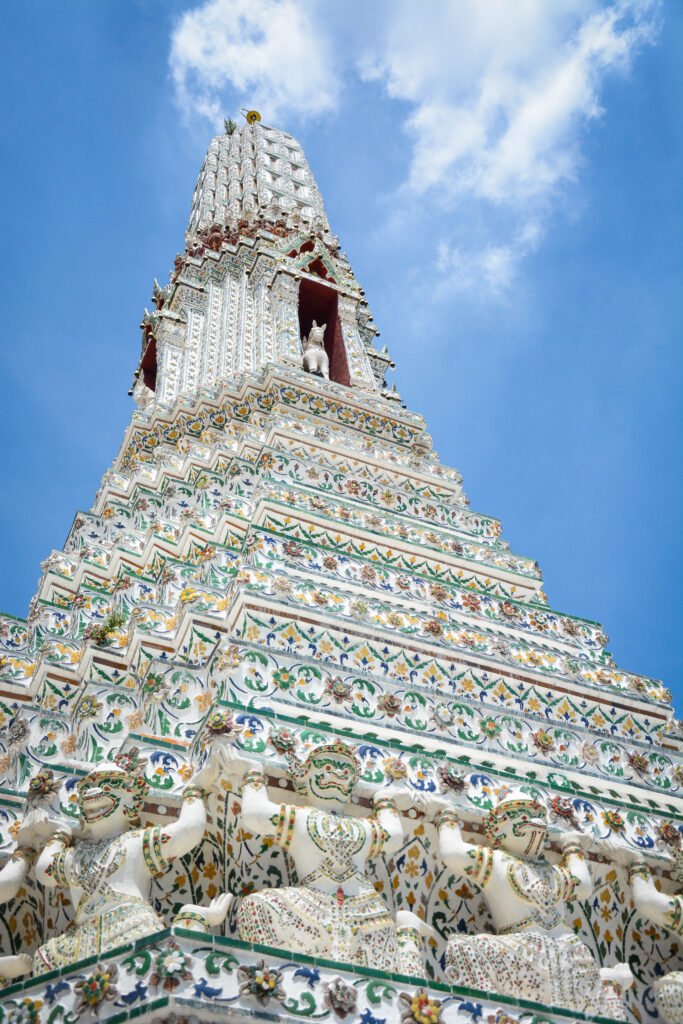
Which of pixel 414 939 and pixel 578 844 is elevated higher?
pixel 578 844

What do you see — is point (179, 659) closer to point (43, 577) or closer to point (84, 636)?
point (84, 636)

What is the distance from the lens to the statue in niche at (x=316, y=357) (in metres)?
17.1

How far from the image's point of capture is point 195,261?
20.6m

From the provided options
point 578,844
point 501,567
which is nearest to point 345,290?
point 501,567

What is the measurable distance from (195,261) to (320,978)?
54.9 ft

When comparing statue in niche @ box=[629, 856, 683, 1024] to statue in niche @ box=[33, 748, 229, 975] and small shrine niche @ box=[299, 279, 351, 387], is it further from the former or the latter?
small shrine niche @ box=[299, 279, 351, 387]

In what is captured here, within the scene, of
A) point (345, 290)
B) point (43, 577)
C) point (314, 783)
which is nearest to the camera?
point (314, 783)

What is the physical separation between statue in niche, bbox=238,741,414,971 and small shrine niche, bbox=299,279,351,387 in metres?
12.8

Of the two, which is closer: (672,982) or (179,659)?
(672,982)

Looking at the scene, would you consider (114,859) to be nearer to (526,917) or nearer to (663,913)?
(526,917)

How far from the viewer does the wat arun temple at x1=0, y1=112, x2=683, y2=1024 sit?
576 cm

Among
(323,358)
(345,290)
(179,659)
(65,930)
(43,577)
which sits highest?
(345,290)

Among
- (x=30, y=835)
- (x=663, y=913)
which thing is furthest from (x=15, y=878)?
(x=663, y=913)

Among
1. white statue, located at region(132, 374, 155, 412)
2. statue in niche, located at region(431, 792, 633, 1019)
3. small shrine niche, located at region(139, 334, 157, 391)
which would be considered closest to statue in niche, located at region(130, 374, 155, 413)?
white statue, located at region(132, 374, 155, 412)
